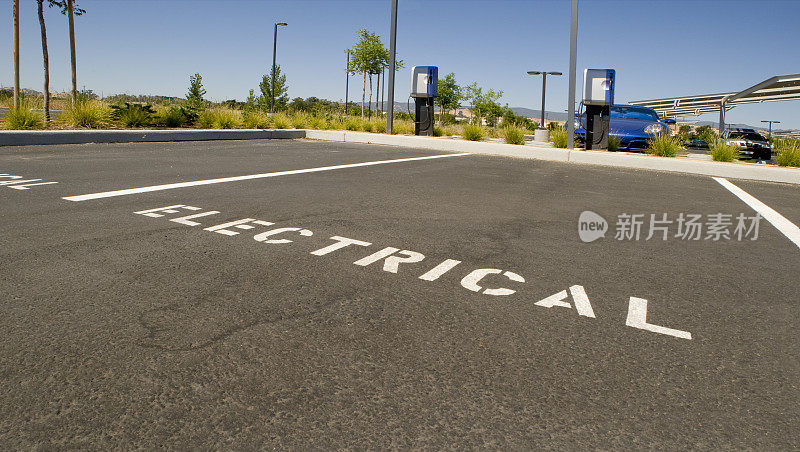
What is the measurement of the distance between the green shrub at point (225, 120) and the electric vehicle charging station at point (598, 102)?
11792mm

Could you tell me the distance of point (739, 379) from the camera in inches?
102

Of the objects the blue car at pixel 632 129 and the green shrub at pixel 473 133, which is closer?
the blue car at pixel 632 129

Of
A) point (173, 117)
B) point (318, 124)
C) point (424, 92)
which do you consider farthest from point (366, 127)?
point (173, 117)

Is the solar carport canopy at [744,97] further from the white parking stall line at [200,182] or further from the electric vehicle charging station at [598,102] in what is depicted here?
the white parking stall line at [200,182]

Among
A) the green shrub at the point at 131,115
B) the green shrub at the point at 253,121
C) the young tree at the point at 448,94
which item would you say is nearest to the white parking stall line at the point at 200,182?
the green shrub at the point at 131,115

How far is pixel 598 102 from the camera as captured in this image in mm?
15750

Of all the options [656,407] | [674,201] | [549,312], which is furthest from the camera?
[674,201]

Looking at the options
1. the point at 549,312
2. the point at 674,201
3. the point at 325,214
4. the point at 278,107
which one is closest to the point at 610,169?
the point at 674,201

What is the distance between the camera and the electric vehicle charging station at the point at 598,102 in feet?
51.3

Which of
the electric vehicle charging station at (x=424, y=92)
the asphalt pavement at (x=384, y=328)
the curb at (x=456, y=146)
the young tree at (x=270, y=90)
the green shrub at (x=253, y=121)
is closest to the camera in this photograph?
the asphalt pavement at (x=384, y=328)

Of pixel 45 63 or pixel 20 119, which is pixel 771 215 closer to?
pixel 20 119

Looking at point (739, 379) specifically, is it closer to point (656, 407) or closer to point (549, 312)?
point (656, 407)

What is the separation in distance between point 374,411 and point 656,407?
113cm
